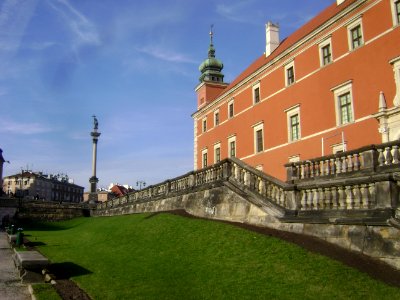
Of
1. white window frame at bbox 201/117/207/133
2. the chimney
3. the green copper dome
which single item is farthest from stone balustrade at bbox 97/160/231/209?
the green copper dome

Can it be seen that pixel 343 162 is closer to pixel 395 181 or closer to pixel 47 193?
pixel 395 181

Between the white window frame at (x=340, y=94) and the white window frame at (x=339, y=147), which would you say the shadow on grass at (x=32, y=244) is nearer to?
the white window frame at (x=339, y=147)

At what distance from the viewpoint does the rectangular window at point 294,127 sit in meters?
28.2

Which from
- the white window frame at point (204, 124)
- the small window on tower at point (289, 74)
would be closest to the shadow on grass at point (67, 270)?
the small window on tower at point (289, 74)

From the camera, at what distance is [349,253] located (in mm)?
9797

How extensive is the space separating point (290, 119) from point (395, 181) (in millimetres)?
19979

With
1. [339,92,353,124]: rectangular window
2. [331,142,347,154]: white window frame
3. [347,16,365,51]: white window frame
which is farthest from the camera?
[339,92,353,124]: rectangular window

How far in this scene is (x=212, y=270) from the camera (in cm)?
980

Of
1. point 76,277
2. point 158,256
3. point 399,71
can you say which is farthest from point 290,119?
point 76,277

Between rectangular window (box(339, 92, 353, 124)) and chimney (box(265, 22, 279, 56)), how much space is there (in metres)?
13.1

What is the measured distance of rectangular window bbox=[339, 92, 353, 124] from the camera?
2356 centimetres

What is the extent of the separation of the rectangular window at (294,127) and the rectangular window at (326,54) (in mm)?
4201

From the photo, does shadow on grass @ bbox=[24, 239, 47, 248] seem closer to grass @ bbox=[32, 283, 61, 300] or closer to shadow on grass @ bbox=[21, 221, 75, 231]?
grass @ bbox=[32, 283, 61, 300]

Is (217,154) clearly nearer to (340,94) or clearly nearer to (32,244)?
(340,94)
